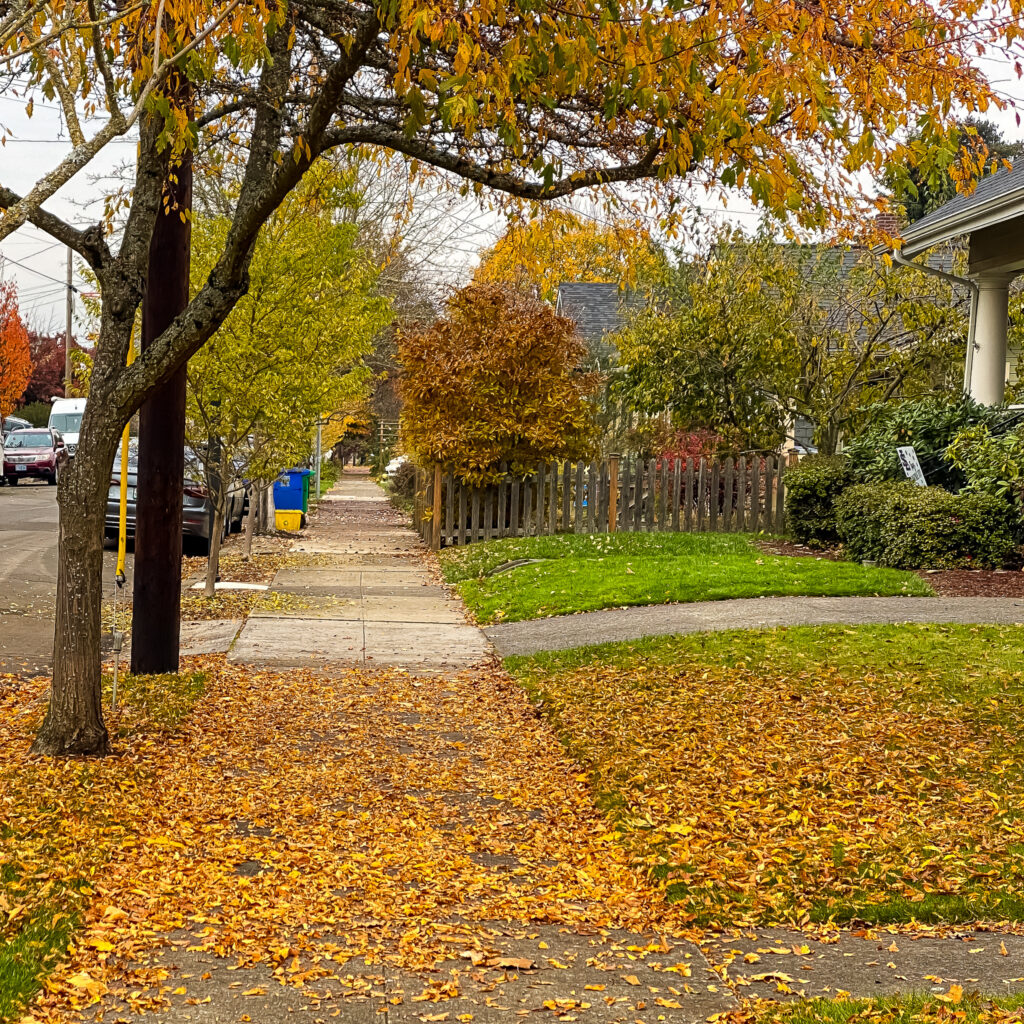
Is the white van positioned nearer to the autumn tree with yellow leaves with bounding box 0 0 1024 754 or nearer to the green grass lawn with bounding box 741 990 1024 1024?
the autumn tree with yellow leaves with bounding box 0 0 1024 754

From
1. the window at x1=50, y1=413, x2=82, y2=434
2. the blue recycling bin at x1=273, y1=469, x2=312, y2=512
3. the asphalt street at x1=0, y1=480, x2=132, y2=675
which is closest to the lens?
the asphalt street at x1=0, y1=480, x2=132, y2=675

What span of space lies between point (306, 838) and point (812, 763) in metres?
2.74

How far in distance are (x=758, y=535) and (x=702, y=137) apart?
42.8ft

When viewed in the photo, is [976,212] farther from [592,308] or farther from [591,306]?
[591,306]

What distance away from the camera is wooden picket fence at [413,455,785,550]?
19.5m

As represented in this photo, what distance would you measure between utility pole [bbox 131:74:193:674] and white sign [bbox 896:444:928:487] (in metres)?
9.60

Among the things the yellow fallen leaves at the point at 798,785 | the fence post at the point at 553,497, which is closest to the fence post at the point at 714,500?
the fence post at the point at 553,497

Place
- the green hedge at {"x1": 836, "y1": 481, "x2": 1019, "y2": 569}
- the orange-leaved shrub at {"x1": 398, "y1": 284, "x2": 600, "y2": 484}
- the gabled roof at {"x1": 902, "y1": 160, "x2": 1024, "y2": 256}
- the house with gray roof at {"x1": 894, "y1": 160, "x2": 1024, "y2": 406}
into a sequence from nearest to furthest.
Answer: the green hedge at {"x1": 836, "y1": 481, "x2": 1019, "y2": 569} < the gabled roof at {"x1": 902, "y1": 160, "x2": 1024, "y2": 256} < the house with gray roof at {"x1": 894, "y1": 160, "x2": 1024, "y2": 406} < the orange-leaved shrub at {"x1": 398, "y1": 284, "x2": 600, "y2": 484}

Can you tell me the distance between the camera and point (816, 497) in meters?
17.6

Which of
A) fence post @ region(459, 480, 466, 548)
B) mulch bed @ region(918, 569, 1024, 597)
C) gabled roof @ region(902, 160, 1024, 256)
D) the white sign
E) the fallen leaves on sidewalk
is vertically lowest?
the fallen leaves on sidewalk

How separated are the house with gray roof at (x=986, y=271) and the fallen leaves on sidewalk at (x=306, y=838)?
10733 mm

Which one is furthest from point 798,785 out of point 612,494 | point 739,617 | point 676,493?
point 676,493

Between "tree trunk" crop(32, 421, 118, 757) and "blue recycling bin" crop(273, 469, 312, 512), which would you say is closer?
"tree trunk" crop(32, 421, 118, 757)

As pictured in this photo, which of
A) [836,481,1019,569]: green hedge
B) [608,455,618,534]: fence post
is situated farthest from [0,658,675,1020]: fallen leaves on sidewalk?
[608,455,618,534]: fence post
